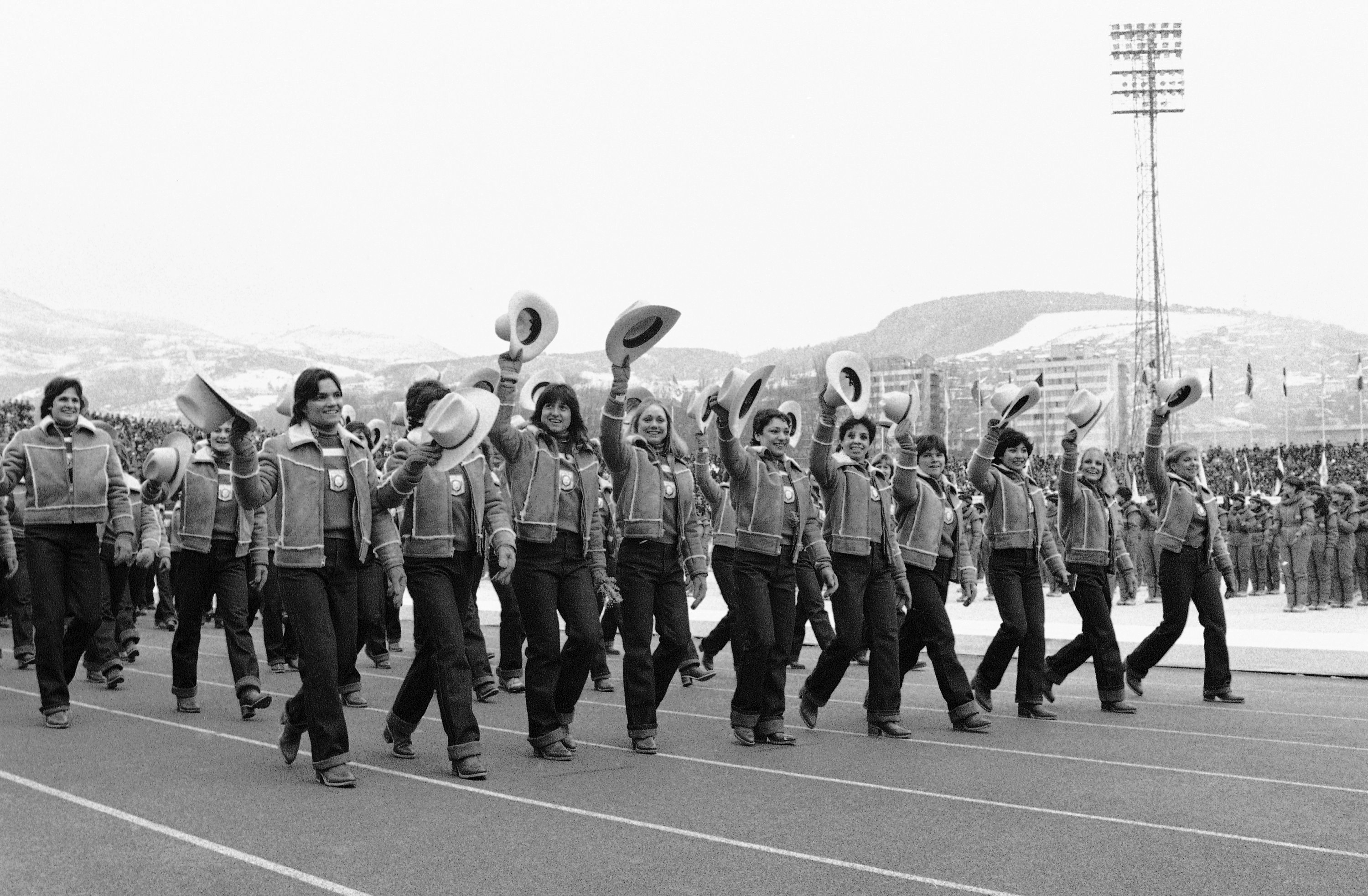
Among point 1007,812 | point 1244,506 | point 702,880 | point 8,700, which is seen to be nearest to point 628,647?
point 1007,812

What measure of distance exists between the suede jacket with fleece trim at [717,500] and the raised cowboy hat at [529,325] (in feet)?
5.62

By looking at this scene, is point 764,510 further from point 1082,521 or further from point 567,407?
point 1082,521

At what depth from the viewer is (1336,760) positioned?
28.4 feet

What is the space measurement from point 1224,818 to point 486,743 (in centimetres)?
408

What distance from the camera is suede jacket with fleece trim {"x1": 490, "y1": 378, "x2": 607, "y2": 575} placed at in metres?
8.41

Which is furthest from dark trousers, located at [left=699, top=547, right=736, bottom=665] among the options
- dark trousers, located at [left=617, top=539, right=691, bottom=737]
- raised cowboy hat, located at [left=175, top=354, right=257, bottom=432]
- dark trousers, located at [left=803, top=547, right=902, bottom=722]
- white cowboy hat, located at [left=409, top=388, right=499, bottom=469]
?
raised cowboy hat, located at [left=175, top=354, right=257, bottom=432]

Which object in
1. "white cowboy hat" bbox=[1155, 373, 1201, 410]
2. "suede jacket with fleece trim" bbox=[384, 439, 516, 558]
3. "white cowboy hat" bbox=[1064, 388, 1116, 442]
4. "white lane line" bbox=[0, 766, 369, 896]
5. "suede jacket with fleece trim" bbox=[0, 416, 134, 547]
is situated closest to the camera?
"white lane line" bbox=[0, 766, 369, 896]

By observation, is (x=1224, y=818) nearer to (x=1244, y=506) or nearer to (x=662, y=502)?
(x=662, y=502)

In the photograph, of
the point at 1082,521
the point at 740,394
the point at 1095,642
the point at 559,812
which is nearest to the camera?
the point at 559,812

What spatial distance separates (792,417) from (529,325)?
3.30 metres

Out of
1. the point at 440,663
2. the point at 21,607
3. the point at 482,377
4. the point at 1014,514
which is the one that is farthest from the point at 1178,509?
the point at 21,607

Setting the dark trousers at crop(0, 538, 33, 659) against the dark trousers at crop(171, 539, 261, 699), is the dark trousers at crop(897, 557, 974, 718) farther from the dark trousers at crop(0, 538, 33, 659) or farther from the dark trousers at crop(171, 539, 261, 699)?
the dark trousers at crop(0, 538, 33, 659)

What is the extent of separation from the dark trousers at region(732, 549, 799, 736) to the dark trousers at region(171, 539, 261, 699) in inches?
127

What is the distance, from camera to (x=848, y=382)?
9.27 metres
